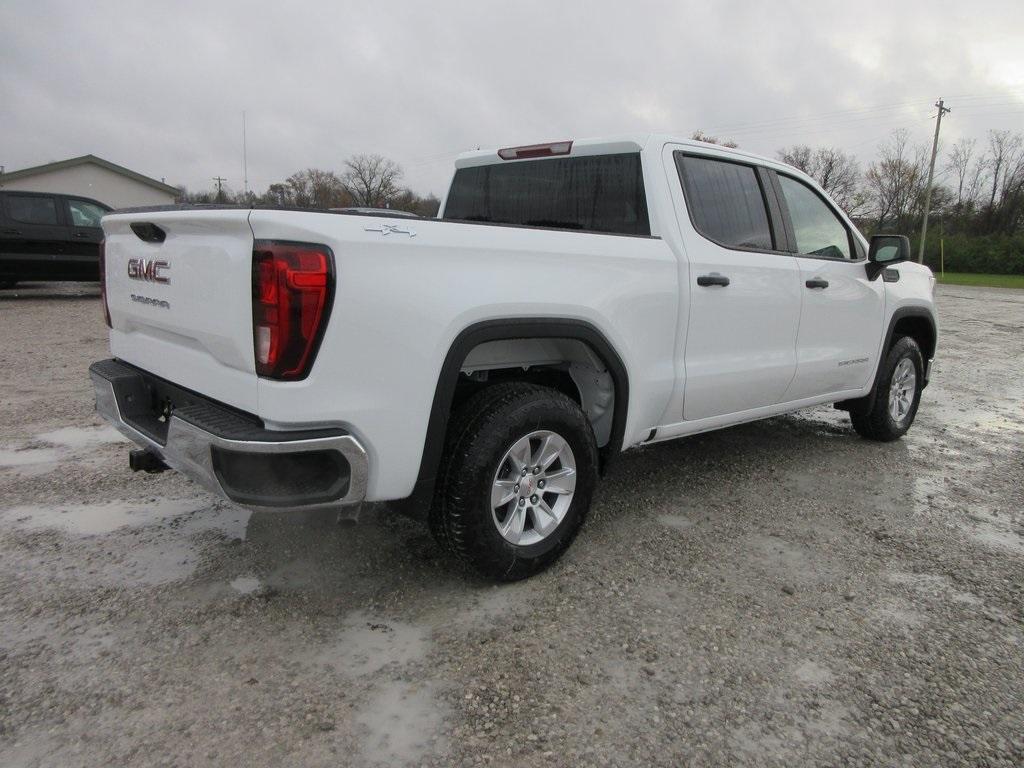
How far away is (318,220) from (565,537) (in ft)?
5.46

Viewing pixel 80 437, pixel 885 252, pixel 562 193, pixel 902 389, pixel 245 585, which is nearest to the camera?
pixel 245 585

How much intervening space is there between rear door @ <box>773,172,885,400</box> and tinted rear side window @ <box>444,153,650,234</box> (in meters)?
1.20

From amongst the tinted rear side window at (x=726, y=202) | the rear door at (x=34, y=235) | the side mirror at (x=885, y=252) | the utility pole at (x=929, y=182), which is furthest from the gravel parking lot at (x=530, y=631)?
the utility pole at (x=929, y=182)

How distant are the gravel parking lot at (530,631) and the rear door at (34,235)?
9636 mm

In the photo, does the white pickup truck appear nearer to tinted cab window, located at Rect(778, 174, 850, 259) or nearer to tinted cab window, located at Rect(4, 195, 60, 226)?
tinted cab window, located at Rect(778, 174, 850, 259)

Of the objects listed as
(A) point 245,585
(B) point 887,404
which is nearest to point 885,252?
(B) point 887,404

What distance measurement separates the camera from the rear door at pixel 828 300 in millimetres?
4234

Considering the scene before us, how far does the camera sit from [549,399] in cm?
293

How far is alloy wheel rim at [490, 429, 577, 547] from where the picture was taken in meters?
2.89

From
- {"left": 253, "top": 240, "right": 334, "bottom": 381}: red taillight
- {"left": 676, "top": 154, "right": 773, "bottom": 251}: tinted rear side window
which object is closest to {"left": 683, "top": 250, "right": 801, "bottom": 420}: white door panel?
{"left": 676, "top": 154, "right": 773, "bottom": 251}: tinted rear side window

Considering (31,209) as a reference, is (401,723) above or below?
below

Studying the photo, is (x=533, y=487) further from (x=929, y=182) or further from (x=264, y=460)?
(x=929, y=182)

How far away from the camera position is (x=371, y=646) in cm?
257

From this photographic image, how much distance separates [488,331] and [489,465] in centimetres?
50
